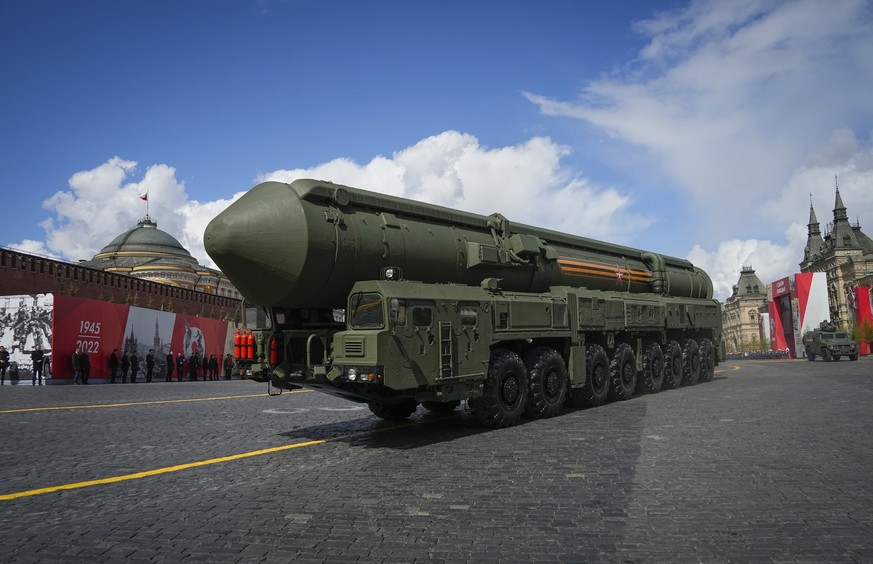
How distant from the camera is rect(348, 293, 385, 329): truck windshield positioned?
26.3 ft

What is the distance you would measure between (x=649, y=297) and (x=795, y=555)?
1195cm

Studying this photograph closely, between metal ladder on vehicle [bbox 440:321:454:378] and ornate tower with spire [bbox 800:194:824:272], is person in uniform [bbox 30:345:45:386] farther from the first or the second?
ornate tower with spire [bbox 800:194:824:272]

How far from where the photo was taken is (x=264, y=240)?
319 inches

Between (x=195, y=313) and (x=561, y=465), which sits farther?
(x=195, y=313)

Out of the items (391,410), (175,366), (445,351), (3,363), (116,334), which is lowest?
(391,410)

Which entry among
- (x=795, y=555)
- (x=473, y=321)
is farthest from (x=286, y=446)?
(x=795, y=555)

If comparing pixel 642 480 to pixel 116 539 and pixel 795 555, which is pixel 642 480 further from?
pixel 116 539

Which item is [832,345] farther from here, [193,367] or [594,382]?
[193,367]

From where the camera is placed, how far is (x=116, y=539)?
4504 mm

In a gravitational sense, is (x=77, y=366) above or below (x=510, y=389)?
above

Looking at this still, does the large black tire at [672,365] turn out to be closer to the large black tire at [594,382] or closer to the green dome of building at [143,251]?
the large black tire at [594,382]

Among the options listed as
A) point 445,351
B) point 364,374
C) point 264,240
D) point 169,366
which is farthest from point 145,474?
point 169,366

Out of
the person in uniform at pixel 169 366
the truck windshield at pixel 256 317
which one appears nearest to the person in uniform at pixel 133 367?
the person in uniform at pixel 169 366

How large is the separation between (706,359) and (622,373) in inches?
247
